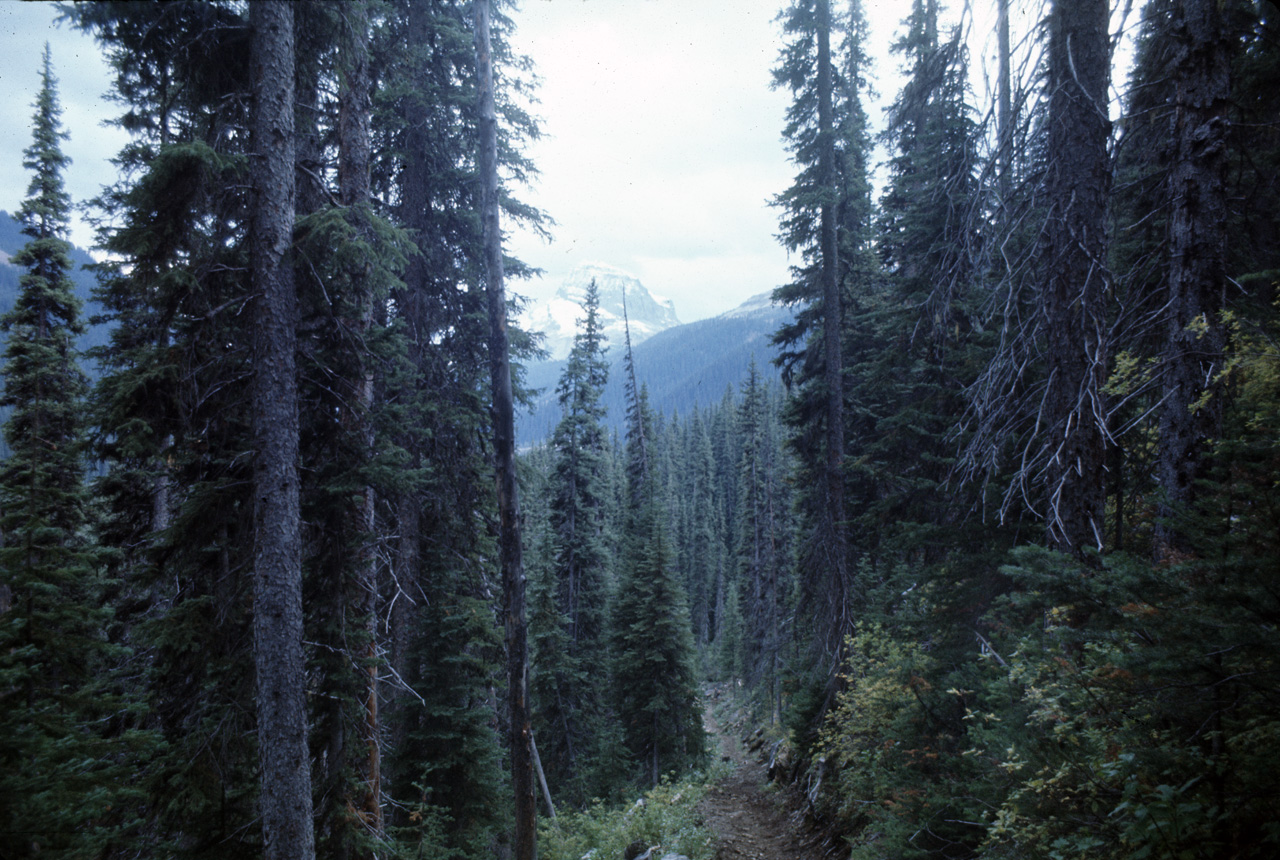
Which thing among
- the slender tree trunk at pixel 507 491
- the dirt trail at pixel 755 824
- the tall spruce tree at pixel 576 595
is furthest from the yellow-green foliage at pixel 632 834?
the tall spruce tree at pixel 576 595

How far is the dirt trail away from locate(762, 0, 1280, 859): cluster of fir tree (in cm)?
91

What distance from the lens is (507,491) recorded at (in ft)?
28.7

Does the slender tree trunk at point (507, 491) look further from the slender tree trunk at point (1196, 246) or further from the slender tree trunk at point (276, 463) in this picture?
the slender tree trunk at point (1196, 246)

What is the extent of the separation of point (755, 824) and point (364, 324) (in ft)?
45.3

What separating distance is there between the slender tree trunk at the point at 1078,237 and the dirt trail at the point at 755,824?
26.2 ft

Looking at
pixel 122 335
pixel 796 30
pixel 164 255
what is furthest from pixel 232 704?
pixel 796 30

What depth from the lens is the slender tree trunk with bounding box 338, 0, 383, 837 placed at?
23.7ft

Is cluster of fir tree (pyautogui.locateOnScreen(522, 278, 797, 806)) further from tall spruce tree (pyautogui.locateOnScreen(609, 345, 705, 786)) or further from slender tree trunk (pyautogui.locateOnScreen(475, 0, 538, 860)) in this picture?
slender tree trunk (pyautogui.locateOnScreen(475, 0, 538, 860))

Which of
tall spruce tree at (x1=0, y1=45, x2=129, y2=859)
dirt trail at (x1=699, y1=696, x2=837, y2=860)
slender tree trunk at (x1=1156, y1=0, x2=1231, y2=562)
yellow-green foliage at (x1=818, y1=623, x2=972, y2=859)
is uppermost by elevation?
slender tree trunk at (x1=1156, y1=0, x2=1231, y2=562)

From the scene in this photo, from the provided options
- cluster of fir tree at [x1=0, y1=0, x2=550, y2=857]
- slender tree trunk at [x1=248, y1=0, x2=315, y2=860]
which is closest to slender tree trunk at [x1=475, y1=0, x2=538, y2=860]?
cluster of fir tree at [x1=0, y1=0, x2=550, y2=857]

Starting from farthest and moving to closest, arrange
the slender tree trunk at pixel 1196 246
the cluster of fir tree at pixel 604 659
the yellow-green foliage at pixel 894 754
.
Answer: the cluster of fir tree at pixel 604 659 → the yellow-green foliage at pixel 894 754 → the slender tree trunk at pixel 1196 246

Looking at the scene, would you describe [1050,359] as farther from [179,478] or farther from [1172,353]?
[179,478]

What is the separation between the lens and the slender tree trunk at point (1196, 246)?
488 cm

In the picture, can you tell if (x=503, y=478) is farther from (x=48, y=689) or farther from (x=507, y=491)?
(x=48, y=689)
